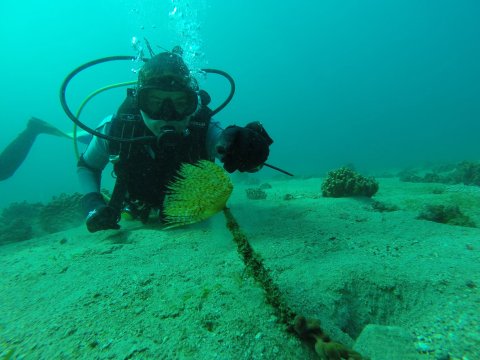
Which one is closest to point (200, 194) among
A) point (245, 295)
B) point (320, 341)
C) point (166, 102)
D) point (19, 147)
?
point (245, 295)

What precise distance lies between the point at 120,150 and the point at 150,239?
172 cm

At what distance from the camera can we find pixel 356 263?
7.64ft

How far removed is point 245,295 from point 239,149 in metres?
1.31

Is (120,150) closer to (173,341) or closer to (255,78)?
(173,341)

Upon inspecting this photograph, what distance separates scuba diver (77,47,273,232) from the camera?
3.90 meters

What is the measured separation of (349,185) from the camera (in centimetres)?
548

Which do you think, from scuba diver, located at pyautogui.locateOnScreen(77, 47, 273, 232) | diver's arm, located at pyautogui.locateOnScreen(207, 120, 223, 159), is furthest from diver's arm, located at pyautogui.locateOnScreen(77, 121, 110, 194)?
diver's arm, located at pyautogui.locateOnScreen(207, 120, 223, 159)

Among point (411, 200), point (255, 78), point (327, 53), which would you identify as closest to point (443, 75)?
point (327, 53)

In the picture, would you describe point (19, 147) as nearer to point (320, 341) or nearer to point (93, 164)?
point (93, 164)

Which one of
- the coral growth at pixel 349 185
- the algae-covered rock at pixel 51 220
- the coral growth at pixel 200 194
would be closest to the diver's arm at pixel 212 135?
the coral growth at pixel 200 194

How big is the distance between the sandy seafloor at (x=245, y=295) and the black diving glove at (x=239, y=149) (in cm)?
99

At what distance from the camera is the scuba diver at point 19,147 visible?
7.92 m

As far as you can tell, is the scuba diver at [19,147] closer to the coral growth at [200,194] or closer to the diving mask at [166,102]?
the diving mask at [166,102]

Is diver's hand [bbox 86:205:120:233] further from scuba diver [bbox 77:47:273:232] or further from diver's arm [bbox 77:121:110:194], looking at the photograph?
diver's arm [bbox 77:121:110:194]
